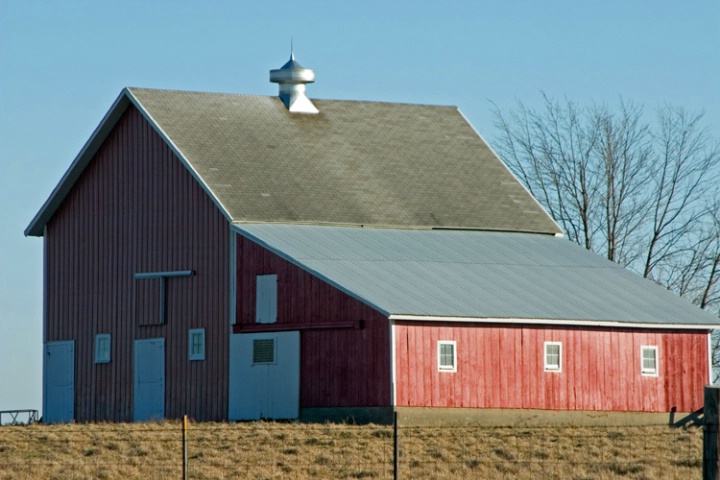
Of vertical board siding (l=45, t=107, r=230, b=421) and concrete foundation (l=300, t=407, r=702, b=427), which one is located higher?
vertical board siding (l=45, t=107, r=230, b=421)

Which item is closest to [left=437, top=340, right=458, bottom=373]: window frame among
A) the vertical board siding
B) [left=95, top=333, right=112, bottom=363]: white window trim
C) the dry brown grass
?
the dry brown grass

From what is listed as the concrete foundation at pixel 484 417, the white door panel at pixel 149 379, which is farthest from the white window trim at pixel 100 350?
the concrete foundation at pixel 484 417

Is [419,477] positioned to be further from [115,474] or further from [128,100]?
[128,100]

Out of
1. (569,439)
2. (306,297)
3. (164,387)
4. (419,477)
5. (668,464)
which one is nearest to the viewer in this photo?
(419,477)

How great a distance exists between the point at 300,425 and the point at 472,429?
3701 mm

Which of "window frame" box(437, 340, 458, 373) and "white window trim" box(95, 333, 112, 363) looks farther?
"white window trim" box(95, 333, 112, 363)

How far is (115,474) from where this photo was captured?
2922 cm

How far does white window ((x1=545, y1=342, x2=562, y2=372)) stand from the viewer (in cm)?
4053

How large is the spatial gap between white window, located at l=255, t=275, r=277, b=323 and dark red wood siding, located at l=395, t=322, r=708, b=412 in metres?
4.20

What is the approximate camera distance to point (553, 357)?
133 feet

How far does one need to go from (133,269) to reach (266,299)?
5.22 metres

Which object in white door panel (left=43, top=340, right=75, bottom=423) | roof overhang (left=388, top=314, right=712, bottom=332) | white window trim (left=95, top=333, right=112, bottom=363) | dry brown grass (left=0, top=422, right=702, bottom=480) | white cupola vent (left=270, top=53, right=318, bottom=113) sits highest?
white cupola vent (left=270, top=53, right=318, bottom=113)

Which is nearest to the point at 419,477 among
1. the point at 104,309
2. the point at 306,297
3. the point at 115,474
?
the point at 115,474

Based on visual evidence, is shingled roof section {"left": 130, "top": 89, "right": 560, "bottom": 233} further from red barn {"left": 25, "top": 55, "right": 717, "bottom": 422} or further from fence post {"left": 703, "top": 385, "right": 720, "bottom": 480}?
fence post {"left": 703, "top": 385, "right": 720, "bottom": 480}
